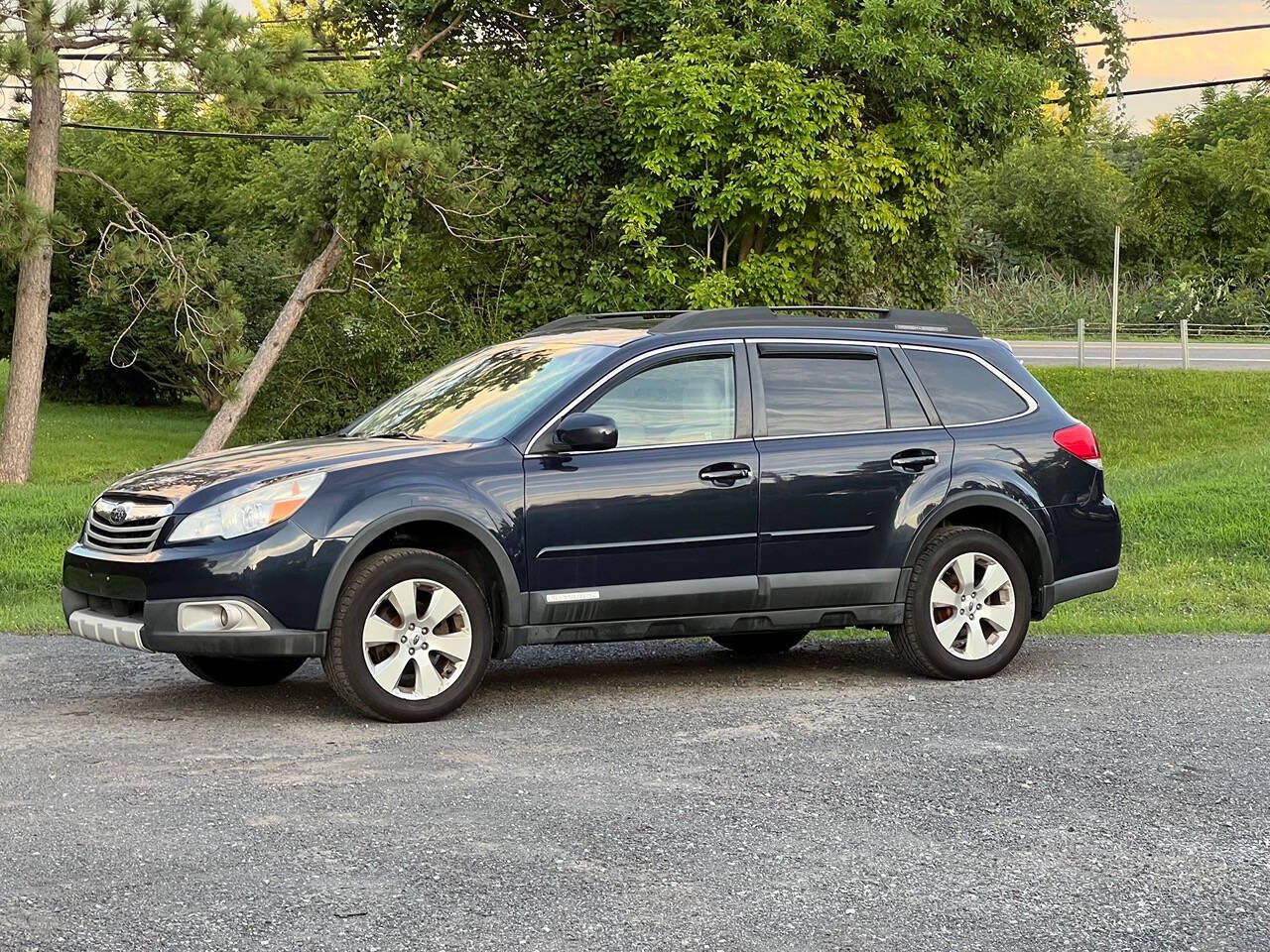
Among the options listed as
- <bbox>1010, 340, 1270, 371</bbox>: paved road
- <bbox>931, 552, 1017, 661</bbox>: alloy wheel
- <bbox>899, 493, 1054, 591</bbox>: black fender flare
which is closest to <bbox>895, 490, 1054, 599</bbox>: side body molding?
<bbox>899, 493, 1054, 591</bbox>: black fender flare

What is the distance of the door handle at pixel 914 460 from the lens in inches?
332

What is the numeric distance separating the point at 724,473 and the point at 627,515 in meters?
0.56

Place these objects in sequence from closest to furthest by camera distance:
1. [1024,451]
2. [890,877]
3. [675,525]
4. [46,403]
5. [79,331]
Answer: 1. [890,877]
2. [675,525]
3. [1024,451]
4. [79,331]
5. [46,403]

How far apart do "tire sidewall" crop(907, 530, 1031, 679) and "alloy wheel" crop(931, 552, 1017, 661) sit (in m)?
0.02

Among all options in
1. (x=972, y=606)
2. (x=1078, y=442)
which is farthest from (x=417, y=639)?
(x=1078, y=442)

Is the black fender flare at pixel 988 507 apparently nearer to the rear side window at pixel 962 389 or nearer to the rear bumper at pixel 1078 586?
the rear bumper at pixel 1078 586

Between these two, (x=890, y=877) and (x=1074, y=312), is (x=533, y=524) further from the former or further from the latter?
(x=1074, y=312)

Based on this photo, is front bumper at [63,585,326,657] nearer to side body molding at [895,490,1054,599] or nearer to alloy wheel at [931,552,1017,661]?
side body molding at [895,490,1054,599]

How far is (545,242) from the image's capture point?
77.2ft

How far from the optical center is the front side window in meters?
7.97

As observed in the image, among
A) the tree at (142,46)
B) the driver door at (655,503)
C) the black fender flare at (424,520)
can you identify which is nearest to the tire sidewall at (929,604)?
the driver door at (655,503)

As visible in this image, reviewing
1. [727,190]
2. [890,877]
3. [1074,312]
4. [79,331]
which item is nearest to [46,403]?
[79,331]

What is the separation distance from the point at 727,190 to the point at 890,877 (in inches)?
614

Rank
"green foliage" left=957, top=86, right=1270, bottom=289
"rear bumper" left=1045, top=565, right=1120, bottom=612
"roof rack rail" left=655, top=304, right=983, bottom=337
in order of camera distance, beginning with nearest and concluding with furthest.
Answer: "roof rack rail" left=655, top=304, right=983, bottom=337
"rear bumper" left=1045, top=565, right=1120, bottom=612
"green foliage" left=957, top=86, right=1270, bottom=289
